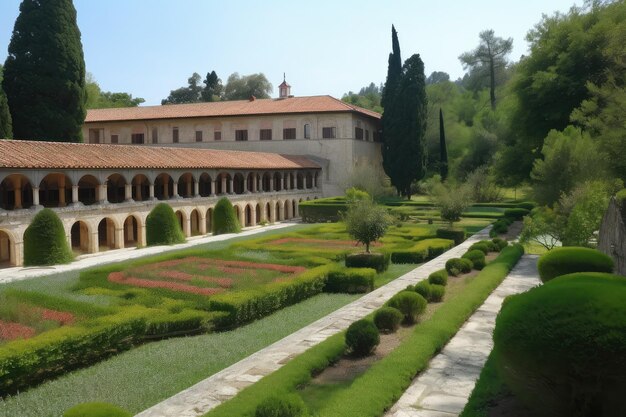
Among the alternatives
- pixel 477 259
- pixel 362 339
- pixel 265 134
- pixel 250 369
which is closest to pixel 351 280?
pixel 477 259

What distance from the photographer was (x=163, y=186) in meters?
35.2

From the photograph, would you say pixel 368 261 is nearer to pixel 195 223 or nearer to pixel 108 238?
pixel 108 238

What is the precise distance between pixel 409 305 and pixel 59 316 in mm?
7042

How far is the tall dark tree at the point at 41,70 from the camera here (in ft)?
107

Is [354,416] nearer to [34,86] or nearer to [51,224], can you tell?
[51,224]

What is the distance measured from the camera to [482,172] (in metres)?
48.8

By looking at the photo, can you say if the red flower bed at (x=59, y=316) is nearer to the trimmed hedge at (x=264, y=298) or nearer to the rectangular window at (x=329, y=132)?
the trimmed hedge at (x=264, y=298)

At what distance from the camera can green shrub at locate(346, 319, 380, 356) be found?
882 centimetres

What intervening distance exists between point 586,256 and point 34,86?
31893 millimetres

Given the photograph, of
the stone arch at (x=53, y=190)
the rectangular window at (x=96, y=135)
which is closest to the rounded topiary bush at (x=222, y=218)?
the stone arch at (x=53, y=190)

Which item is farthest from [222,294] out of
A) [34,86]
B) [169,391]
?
[34,86]

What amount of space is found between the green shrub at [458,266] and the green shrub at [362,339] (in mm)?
7672

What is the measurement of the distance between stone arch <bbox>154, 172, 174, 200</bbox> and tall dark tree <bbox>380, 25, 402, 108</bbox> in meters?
20.8

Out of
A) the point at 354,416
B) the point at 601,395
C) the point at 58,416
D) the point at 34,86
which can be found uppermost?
the point at 34,86
